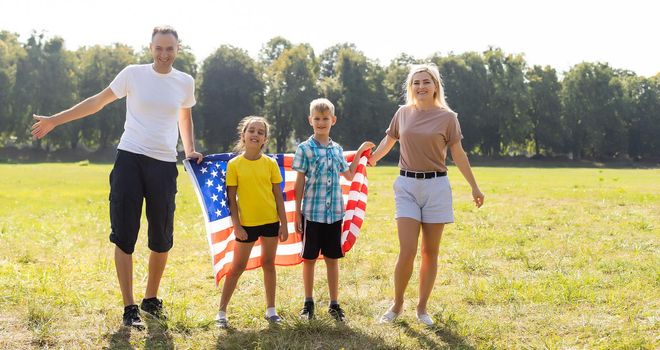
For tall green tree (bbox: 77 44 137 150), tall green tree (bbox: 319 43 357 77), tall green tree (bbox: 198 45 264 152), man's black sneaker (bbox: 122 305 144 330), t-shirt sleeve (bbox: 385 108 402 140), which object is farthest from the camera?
tall green tree (bbox: 319 43 357 77)

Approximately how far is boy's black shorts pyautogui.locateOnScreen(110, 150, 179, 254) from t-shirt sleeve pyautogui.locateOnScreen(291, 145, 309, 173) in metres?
1.15

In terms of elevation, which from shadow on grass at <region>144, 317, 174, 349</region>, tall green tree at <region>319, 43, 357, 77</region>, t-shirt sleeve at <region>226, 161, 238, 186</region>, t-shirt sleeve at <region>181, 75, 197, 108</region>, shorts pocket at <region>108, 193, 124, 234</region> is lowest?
shadow on grass at <region>144, 317, 174, 349</region>

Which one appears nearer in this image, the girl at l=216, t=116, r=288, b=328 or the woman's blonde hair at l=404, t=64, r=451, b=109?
the girl at l=216, t=116, r=288, b=328

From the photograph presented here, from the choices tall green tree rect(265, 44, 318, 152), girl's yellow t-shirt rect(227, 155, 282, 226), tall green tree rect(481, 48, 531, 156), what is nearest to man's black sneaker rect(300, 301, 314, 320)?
girl's yellow t-shirt rect(227, 155, 282, 226)

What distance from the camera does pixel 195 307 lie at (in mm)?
6246

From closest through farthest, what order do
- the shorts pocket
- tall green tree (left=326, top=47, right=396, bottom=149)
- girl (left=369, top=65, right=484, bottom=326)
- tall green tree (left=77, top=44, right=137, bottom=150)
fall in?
the shorts pocket, girl (left=369, top=65, right=484, bottom=326), tall green tree (left=77, top=44, right=137, bottom=150), tall green tree (left=326, top=47, right=396, bottom=149)

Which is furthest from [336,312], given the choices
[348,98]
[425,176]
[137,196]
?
[348,98]

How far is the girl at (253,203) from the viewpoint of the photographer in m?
5.56

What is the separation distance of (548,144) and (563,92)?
711cm

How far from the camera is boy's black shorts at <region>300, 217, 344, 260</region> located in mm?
5832

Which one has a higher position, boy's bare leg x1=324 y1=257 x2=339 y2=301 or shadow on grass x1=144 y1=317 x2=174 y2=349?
boy's bare leg x1=324 y1=257 x2=339 y2=301

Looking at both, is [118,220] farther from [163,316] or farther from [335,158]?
[335,158]

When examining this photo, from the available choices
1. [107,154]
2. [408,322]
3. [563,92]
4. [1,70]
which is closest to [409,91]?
[408,322]

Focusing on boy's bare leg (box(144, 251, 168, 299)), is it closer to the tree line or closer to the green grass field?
the green grass field
